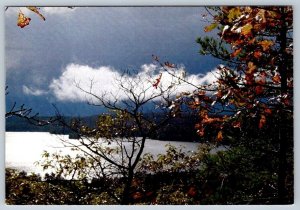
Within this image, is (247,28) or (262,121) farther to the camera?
(262,121)

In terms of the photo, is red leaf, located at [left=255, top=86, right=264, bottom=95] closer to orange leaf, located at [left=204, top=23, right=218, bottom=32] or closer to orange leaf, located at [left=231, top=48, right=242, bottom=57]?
orange leaf, located at [left=231, top=48, right=242, bottom=57]

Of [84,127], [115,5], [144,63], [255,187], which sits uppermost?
[115,5]

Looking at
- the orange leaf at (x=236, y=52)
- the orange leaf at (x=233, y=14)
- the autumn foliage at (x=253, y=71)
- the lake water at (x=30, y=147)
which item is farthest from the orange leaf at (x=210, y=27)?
the lake water at (x=30, y=147)

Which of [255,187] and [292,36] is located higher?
[292,36]

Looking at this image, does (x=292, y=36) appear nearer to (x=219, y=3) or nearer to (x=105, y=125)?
(x=219, y=3)

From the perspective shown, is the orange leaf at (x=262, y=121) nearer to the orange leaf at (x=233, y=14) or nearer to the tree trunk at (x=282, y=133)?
the tree trunk at (x=282, y=133)

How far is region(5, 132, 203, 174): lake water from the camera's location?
426cm

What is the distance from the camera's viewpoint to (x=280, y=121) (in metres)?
4.36

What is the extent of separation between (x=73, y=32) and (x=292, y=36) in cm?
149

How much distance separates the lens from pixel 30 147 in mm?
4277

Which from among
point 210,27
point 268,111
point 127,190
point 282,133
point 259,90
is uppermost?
point 210,27

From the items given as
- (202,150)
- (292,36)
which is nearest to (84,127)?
(202,150)

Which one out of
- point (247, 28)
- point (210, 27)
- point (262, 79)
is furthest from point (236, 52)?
point (210, 27)

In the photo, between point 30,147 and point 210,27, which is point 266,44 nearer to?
point 210,27
